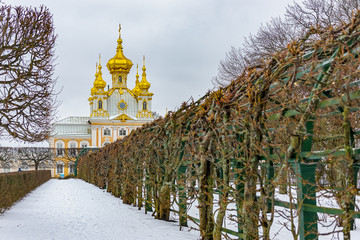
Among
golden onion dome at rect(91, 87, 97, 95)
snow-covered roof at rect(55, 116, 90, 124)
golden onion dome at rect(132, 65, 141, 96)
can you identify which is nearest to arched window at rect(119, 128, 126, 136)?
golden onion dome at rect(132, 65, 141, 96)

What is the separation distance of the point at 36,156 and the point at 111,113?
21.4m

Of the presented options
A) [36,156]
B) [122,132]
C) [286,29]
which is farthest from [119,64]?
[286,29]

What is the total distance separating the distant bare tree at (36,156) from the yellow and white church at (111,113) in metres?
14.8

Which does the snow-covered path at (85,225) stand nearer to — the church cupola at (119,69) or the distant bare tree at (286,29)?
the distant bare tree at (286,29)

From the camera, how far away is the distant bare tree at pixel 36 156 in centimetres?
5109

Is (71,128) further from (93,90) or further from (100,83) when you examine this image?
(100,83)

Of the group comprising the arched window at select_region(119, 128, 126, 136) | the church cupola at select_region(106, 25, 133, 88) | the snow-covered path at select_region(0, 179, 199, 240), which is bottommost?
the snow-covered path at select_region(0, 179, 199, 240)

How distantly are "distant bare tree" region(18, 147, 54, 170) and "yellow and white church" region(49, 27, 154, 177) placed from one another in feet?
48.6

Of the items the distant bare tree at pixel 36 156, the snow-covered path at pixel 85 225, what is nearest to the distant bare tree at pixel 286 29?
the snow-covered path at pixel 85 225

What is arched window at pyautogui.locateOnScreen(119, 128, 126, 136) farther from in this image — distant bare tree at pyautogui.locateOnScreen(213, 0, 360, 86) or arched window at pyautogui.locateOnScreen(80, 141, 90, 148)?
distant bare tree at pyautogui.locateOnScreen(213, 0, 360, 86)

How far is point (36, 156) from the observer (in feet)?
171

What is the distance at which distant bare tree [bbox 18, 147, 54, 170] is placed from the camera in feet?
168

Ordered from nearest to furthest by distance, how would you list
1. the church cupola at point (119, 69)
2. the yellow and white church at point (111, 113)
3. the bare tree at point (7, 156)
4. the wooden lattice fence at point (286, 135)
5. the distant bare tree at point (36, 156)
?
the wooden lattice fence at point (286, 135)
the bare tree at point (7, 156)
the distant bare tree at point (36, 156)
the yellow and white church at point (111, 113)
the church cupola at point (119, 69)

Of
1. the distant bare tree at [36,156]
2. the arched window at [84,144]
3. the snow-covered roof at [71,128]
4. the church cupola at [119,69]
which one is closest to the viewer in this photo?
the distant bare tree at [36,156]
